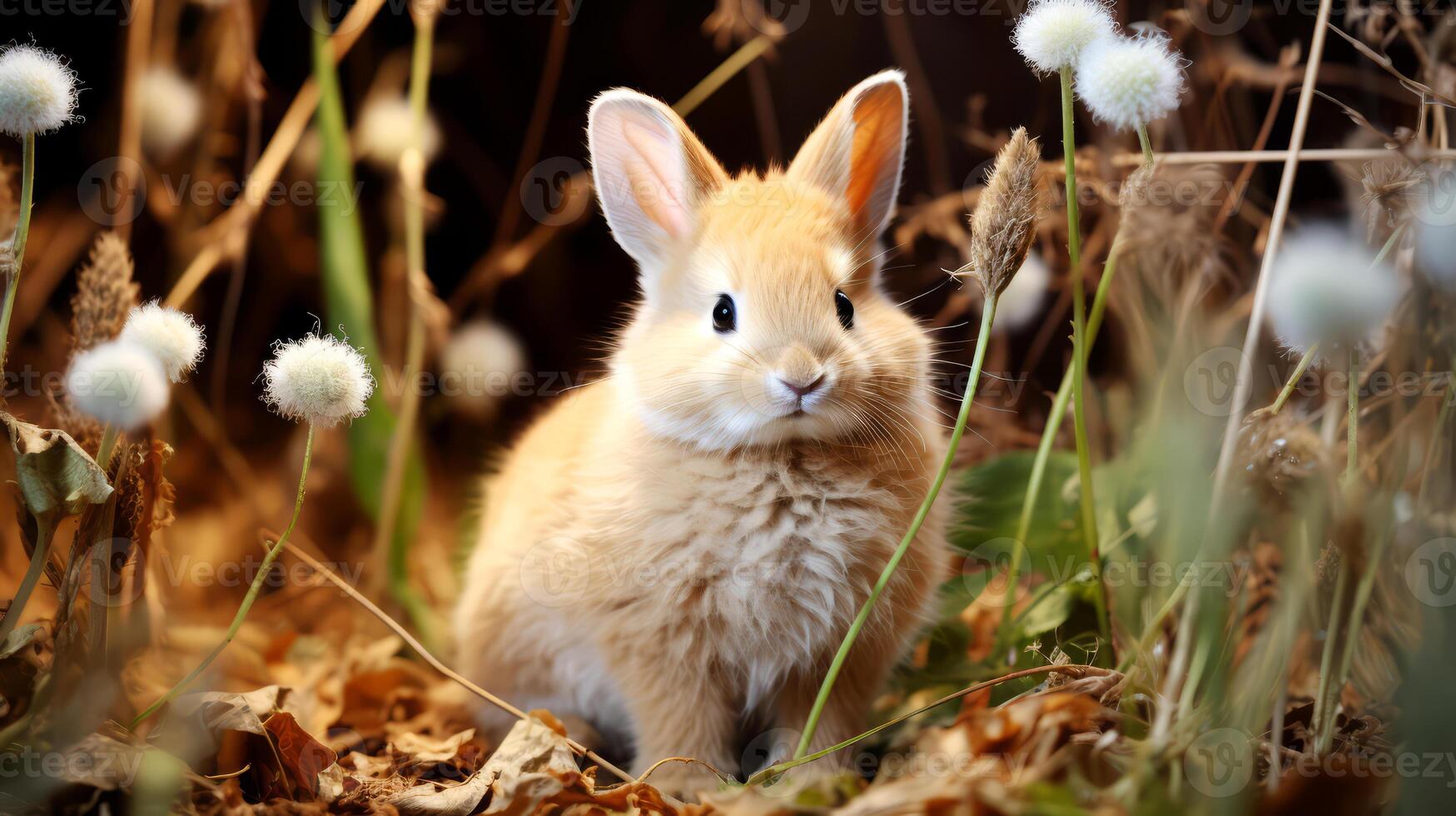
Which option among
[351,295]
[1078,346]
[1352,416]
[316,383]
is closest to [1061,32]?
[1078,346]

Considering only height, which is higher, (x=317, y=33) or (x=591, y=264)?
(x=317, y=33)

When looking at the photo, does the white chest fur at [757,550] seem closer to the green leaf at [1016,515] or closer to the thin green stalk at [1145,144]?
the green leaf at [1016,515]

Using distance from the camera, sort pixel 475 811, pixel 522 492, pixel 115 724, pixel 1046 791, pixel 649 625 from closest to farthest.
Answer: pixel 1046 791 → pixel 115 724 → pixel 475 811 → pixel 649 625 → pixel 522 492

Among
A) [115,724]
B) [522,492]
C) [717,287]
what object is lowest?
[115,724]

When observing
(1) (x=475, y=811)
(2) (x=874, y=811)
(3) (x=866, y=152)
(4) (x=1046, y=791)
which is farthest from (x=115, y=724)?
(3) (x=866, y=152)

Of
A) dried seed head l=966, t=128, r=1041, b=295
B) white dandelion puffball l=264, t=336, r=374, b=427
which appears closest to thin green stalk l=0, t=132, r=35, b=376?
white dandelion puffball l=264, t=336, r=374, b=427

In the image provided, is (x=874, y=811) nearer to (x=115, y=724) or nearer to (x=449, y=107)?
(x=115, y=724)

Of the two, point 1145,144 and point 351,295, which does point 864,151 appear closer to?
point 1145,144
